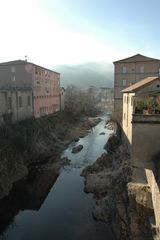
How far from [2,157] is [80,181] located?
7.41 m

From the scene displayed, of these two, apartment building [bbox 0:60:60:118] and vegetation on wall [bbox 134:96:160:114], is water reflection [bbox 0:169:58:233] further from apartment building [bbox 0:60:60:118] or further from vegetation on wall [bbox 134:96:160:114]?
apartment building [bbox 0:60:60:118]

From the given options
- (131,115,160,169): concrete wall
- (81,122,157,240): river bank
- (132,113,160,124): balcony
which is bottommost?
(81,122,157,240): river bank

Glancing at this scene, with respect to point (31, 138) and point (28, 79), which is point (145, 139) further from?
point (28, 79)

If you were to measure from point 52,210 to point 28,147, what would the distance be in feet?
37.7

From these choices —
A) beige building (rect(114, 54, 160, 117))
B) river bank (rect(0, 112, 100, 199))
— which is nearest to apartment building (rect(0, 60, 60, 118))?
river bank (rect(0, 112, 100, 199))

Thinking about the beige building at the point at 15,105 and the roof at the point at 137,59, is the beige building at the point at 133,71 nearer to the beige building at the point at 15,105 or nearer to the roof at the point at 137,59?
the roof at the point at 137,59

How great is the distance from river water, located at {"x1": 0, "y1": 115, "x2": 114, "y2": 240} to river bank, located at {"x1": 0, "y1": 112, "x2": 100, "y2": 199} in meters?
1.29

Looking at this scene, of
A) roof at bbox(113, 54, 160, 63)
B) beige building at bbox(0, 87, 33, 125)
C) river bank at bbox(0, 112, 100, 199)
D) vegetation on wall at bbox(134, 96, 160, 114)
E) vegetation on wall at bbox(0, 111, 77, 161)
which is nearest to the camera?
vegetation on wall at bbox(134, 96, 160, 114)

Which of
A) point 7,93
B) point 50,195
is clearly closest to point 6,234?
point 50,195

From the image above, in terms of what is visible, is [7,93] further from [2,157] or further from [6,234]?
[6,234]

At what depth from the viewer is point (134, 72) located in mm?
40406

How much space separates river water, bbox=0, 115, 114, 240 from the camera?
49.5 feet

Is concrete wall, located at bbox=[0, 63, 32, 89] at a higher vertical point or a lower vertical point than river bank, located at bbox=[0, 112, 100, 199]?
higher

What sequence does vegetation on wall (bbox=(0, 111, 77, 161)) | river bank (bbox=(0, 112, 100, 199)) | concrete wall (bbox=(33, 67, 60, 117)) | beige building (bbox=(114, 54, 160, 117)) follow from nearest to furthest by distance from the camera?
river bank (bbox=(0, 112, 100, 199))
vegetation on wall (bbox=(0, 111, 77, 161))
beige building (bbox=(114, 54, 160, 117))
concrete wall (bbox=(33, 67, 60, 117))
